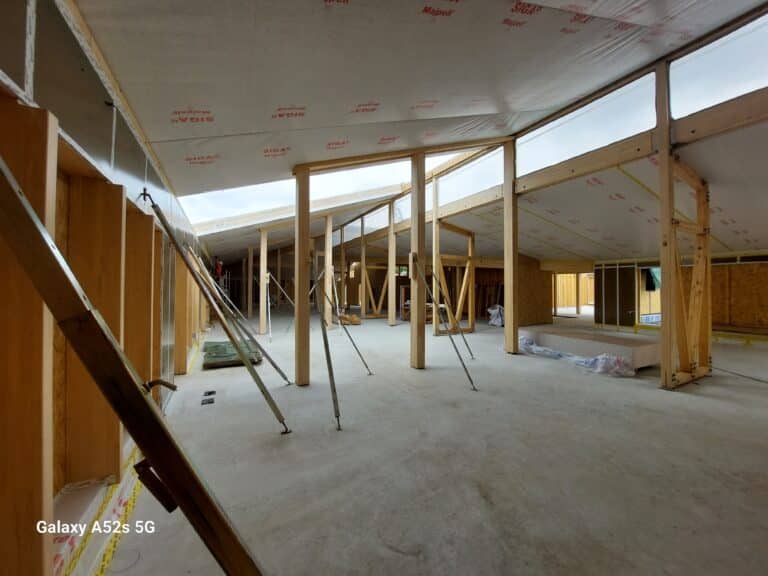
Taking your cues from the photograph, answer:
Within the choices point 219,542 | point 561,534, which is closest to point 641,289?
point 561,534

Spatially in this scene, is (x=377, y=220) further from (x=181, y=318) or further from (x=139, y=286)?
(x=139, y=286)

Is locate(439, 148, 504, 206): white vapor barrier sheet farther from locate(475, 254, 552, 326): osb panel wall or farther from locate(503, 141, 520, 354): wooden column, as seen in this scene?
locate(475, 254, 552, 326): osb panel wall

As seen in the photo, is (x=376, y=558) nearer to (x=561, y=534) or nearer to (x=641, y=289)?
(x=561, y=534)

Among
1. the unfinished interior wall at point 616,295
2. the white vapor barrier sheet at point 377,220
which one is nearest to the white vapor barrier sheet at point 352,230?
the white vapor barrier sheet at point 377,220

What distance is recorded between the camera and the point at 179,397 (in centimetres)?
322

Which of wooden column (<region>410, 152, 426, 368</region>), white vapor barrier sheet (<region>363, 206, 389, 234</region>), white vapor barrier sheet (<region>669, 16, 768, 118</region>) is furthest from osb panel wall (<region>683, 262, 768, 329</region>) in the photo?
white vapor barrier sheet (<region>363, 206, 389, 234</region>)

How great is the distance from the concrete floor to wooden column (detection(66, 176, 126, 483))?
1.14 ft

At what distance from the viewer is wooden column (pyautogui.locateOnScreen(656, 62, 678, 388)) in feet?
11.5

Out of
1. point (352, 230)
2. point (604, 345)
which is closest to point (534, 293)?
point (604, 345)

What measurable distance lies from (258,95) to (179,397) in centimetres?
277

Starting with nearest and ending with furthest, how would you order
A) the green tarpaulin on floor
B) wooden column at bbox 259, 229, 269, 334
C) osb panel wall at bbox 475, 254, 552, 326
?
the green tarpaulin on floor
wooden column at bbox 259, 229, 269, 334
osb panel wall at bbox 475, 254, 552, 326

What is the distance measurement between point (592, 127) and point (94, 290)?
5.21m

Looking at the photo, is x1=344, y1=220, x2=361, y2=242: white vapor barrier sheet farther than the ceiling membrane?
Yes

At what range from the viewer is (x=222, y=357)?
471cm
